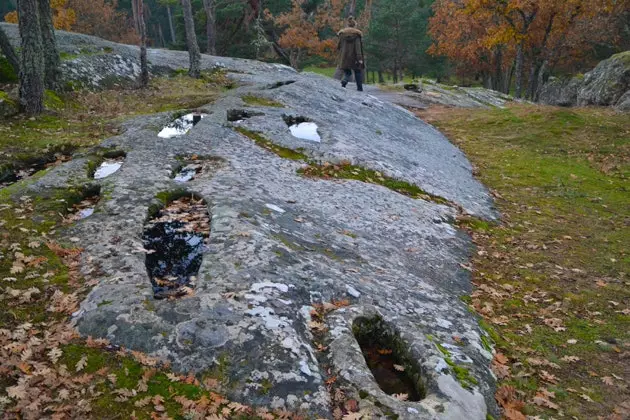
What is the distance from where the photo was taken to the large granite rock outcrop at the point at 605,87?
2709 cm

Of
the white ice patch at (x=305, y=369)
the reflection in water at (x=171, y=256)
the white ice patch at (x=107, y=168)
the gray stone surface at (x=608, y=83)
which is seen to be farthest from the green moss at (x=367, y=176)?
the gray stone surface at (x=608, y=83)

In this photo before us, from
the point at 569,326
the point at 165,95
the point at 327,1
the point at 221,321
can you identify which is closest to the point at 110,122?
the point at 165,95

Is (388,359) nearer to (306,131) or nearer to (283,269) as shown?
(283,269)

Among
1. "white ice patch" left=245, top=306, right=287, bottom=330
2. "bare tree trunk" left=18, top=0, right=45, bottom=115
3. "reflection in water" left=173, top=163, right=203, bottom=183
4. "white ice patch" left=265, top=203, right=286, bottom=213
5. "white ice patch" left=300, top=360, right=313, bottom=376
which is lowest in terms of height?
"white ice patch" left=300, top=360, right=313, bottom=376

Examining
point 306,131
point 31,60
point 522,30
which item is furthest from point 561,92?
point 31,60

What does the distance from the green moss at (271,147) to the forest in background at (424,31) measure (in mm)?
19979

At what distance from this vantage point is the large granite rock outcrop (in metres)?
27.1

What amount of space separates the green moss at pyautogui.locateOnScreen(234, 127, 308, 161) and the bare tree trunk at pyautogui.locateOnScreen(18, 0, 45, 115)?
6536mm

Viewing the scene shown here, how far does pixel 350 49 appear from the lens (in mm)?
20609

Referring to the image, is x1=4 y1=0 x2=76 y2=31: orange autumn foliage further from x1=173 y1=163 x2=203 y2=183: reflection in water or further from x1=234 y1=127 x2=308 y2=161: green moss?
x1=173 y1=163 x2=203 y2=183: reflection in water

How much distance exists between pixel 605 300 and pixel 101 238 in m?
9.20

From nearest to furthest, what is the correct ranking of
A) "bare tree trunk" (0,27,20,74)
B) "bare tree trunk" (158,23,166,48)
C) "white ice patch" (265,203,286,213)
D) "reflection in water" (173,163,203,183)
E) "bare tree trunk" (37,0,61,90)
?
"white ice patch" (265,203,286,213) → "reflection in water" (173,163,203,183) → "bare tree trunk" (0,27,20,74) → "bare tree trunk" (37,0,61,90) → "bare tree trunk" (158,23,166,48)

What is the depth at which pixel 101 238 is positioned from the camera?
7.40 meters

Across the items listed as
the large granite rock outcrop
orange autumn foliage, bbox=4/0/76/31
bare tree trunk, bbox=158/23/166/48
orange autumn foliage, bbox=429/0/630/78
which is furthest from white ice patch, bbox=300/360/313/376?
bare tree trunk, bbox=158/23/166/48
